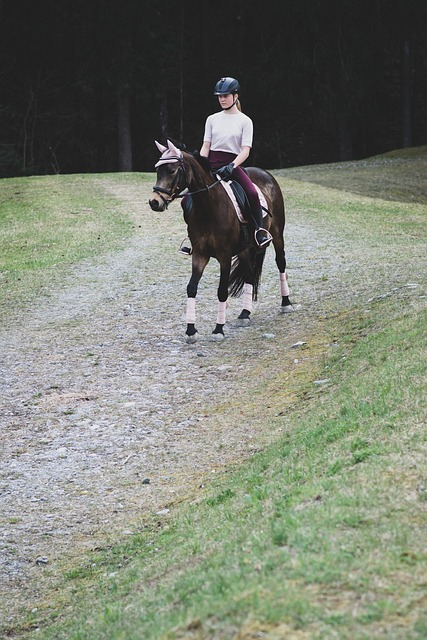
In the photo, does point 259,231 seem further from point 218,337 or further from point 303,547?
point 303,547

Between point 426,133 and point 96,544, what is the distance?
154 feet

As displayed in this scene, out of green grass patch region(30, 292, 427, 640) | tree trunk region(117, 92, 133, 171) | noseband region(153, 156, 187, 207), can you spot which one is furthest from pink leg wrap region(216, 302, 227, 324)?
tree trunk region(117, 92, 133, 171)

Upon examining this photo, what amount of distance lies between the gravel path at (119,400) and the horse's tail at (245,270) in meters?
0.54

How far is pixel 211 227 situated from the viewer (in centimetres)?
1168

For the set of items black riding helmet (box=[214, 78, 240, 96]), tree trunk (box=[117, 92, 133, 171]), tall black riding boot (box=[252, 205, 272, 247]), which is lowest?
tree trunk (box=[117, 92, 133, 171])

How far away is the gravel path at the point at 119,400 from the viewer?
24.4 feet

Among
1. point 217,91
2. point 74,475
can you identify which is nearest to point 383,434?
point 74,475

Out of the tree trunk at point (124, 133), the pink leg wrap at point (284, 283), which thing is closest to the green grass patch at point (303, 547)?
the pink leg wrap at point (284, 283)

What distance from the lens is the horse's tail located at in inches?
501

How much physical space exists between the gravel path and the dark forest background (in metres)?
24.9

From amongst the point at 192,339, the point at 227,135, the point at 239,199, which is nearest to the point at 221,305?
the point at 192,339

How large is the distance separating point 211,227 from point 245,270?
1263mm

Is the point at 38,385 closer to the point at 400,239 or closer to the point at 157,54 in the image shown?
the point at 400,239

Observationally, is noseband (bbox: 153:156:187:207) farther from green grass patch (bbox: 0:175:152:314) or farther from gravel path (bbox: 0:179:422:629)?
green grass patch (bbox: 0:175:152:314)
